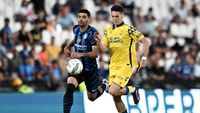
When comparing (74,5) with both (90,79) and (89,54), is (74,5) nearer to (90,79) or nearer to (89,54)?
(90,79)

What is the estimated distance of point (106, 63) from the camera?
19.6m

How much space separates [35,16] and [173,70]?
15.0ft

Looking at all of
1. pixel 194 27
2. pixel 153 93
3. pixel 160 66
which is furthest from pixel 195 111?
pixel 194 27

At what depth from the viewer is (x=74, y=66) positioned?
509 inches

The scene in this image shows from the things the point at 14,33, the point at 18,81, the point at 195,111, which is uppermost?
the point at 14,33

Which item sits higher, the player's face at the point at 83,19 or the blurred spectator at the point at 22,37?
the blurred spectator at the point at 22,37

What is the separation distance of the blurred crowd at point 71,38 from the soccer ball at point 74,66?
13.7 ft

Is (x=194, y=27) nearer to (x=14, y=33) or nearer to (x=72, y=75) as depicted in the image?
(x=14, y=33)

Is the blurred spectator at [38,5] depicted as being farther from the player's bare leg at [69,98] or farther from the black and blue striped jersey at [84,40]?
the player's bare leg at [69,98]

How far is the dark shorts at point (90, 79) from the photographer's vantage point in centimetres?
1341

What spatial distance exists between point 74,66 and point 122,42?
1.18m

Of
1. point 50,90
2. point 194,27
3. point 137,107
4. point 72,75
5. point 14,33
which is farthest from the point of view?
point 194,27

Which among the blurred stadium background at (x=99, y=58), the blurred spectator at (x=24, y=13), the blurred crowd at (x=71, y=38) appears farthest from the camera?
the blurred spectator at (x=24, y=13)

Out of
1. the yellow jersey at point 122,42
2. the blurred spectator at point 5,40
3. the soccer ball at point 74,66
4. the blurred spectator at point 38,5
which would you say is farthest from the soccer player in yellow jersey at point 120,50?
the blurred spectator at point 38,5
